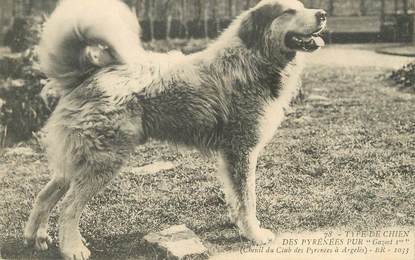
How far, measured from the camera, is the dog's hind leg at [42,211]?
3.39m

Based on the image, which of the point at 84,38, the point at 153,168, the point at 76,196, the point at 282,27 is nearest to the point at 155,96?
the point at 84,38

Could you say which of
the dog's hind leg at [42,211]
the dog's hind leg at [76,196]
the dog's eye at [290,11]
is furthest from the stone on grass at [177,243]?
the dog's eye at [290,11]

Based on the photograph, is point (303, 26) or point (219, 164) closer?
point (303, 26)

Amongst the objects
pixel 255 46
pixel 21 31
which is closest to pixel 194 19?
pixel 21 31

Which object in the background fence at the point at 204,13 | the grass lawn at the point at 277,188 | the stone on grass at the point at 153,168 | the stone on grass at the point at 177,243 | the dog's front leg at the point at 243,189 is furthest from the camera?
the background fence at the point at 204,13

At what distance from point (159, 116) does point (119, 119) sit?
28cm

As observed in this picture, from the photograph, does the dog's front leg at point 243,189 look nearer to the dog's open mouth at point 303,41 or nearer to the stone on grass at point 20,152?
the dog's open mouth at point 303,41

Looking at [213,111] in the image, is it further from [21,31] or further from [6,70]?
[21,31]

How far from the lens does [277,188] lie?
417 centimetres

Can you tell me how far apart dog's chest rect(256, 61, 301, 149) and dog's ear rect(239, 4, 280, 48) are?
312 millimetres

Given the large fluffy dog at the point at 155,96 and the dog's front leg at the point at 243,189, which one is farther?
the dog's front leg at the point at 243,189

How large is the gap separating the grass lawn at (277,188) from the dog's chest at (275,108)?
0.63 m

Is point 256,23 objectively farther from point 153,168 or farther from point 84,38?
point 153,168

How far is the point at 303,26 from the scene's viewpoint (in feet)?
11.0
